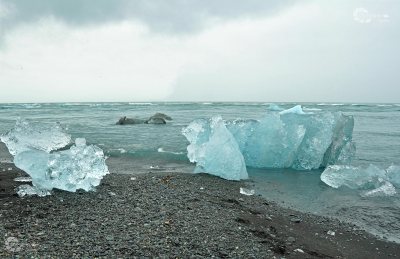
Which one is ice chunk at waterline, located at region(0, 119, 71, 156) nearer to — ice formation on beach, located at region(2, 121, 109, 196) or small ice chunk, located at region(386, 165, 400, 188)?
ice formation on beach, located at region(2, 121, 109, 196)

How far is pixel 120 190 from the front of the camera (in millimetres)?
6910

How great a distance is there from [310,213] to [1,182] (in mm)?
5664

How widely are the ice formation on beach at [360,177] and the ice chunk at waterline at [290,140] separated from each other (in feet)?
6.36

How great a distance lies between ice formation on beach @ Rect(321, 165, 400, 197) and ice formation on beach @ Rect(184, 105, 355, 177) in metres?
1.94

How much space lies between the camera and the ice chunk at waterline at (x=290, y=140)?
11227 mm

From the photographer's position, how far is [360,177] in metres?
9.25

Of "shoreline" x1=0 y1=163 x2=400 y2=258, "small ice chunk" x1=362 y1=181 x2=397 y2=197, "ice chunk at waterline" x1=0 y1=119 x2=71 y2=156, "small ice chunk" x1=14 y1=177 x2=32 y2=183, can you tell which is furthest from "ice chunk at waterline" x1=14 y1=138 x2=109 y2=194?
"small ice chunk" x1=362 y1=181 x2=397 y2=197

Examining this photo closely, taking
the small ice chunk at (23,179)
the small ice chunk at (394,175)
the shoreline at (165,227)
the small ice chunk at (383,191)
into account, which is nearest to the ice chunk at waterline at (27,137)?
the small ice chunk at (23,179)

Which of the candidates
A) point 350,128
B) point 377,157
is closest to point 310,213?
point 350,128

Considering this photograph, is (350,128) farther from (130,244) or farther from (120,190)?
(130,244)

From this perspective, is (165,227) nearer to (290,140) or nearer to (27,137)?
(27,137)

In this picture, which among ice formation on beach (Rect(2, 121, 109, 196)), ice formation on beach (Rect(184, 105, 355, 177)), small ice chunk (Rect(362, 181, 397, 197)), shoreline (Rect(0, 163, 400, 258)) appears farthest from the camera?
ice formation on beach (Rect(184, 105, 355, 177))

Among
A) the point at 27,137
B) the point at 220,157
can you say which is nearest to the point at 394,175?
the point at 220,157

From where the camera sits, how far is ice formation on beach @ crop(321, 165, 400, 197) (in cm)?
915
